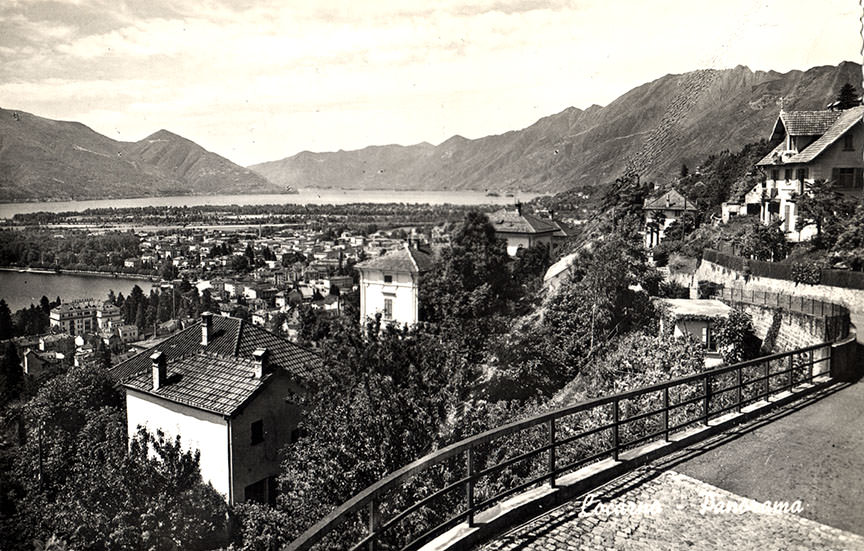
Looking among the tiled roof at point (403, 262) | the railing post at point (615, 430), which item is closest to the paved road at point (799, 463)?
the railing post at point (615, 430)

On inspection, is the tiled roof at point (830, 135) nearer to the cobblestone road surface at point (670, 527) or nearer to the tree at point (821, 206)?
the tree at point (821, 206)

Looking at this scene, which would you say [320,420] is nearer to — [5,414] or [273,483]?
[273,483]

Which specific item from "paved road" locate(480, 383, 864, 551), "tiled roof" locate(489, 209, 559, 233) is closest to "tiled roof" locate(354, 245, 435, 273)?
"tiled roof" locate(489, 209, 559, 233)

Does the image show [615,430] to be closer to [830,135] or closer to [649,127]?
[830,135]

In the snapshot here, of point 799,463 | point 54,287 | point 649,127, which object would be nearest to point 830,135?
point 799,463

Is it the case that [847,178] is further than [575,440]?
Yes

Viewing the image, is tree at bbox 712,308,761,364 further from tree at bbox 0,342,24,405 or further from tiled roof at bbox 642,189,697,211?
tree at bbox 0,342,24,405
